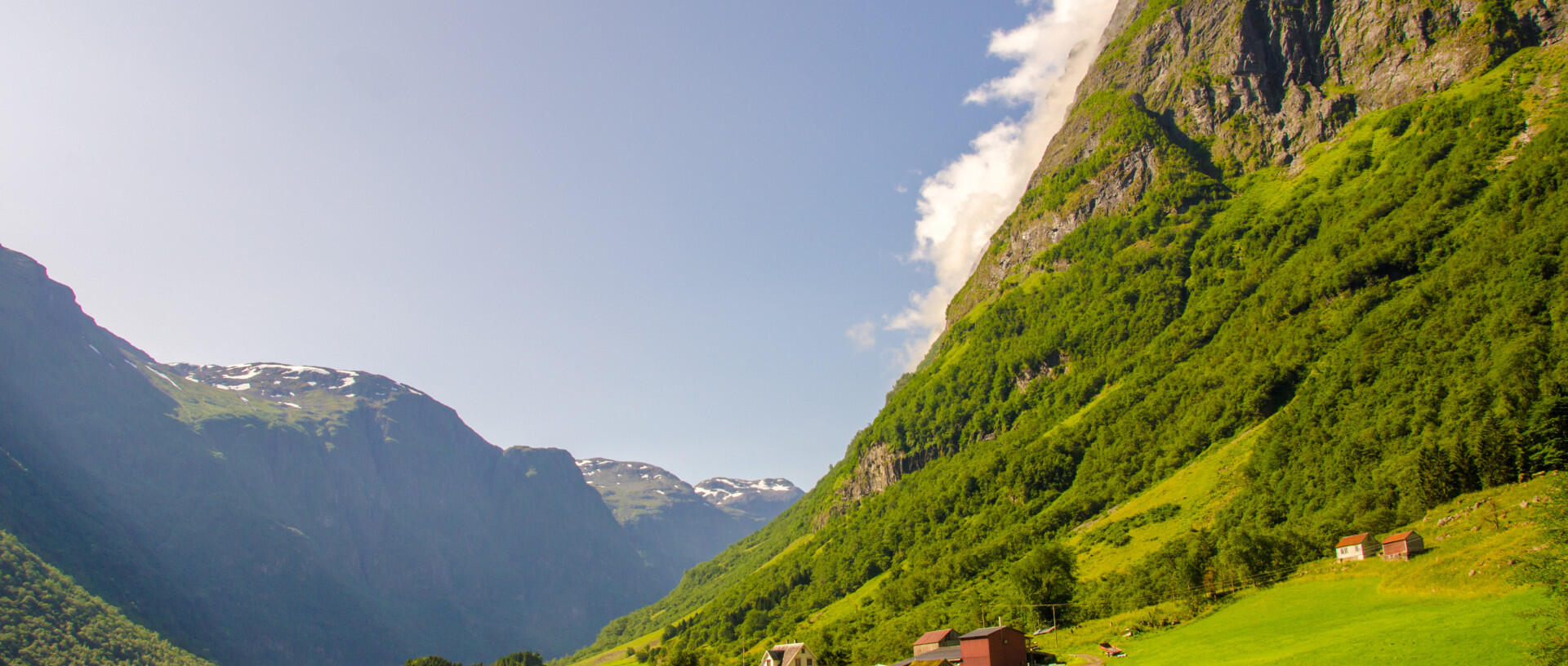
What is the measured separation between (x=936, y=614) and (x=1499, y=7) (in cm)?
20932

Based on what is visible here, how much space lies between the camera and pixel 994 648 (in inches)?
3027

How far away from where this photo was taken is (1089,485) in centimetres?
16588

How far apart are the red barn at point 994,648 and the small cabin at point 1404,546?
130ft

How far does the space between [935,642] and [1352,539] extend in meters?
49.2

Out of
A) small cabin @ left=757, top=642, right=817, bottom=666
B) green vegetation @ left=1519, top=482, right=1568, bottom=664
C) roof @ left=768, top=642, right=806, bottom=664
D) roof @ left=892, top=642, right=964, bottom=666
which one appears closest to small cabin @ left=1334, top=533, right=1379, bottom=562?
green vegetation @ left=1519, top=482, right=1568, bottom=664

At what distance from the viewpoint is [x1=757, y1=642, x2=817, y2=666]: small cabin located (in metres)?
114

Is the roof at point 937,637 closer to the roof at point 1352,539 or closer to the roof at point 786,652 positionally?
the roof at point 786,652

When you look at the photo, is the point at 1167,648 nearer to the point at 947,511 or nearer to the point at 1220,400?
the point at 1220,400

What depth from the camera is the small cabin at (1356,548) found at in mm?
86375

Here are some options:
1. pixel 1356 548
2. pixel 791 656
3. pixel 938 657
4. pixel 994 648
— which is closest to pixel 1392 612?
pixel 1356 548

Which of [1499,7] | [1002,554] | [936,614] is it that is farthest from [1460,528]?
[1499,7]

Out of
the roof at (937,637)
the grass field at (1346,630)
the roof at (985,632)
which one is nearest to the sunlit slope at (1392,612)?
the grass field at (1346,630)

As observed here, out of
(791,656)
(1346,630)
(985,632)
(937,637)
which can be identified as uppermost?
(1346,630)

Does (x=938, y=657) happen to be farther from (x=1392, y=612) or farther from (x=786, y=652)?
(x=1392, y=612)
